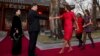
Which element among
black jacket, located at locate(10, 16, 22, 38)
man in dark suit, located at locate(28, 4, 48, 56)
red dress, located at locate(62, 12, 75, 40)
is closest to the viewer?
man in dark suit, located at locate(28, 4, 48, 56)

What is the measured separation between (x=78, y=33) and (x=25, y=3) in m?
24.5

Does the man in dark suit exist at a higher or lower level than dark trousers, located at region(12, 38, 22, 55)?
higher

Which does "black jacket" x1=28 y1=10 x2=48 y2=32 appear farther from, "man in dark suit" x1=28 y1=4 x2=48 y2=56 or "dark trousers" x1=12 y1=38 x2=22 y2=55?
"dark trousers" x1=12 y1=38 x2=22 y2=55

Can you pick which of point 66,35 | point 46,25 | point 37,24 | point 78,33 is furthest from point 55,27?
point 46,25

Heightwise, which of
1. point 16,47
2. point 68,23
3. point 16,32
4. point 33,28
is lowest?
point 16,47

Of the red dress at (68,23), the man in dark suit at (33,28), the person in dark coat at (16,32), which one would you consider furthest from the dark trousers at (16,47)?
the red dress at (68,23)

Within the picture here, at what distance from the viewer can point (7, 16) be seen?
38969 millimetres

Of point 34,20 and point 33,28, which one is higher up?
point 34,20

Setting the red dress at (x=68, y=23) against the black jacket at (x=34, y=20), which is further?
the red dress at (x=68, y=23)

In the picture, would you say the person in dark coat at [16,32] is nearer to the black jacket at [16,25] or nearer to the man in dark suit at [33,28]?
the black jacket at [16,25]

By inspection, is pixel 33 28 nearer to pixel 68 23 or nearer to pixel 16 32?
pixel 16 32

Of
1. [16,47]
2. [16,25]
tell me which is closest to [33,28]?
[16,25]

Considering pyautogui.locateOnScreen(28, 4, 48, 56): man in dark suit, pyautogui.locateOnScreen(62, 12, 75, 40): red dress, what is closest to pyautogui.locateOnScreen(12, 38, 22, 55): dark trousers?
pyautogui.locateOnScreen(28, 4, 48, 56): man in dark suit

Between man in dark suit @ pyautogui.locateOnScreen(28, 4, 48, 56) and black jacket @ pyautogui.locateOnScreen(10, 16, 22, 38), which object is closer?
man in dark suit @ pyautogui.locateOnScreen(28, 4, 48, 56)
